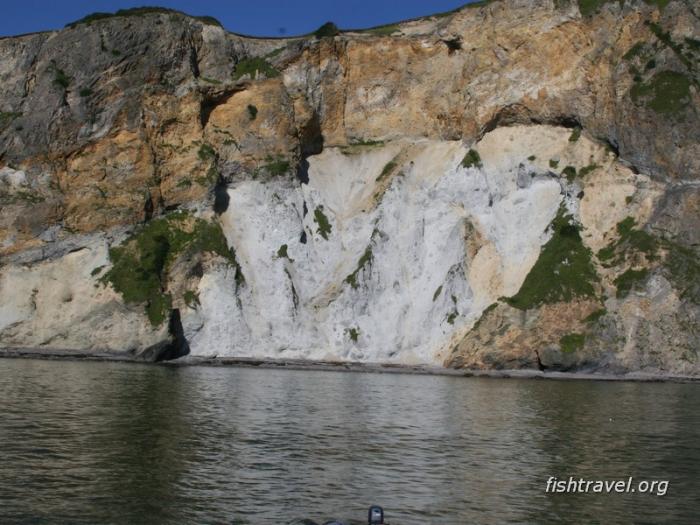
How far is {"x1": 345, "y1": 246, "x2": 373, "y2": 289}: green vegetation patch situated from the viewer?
2451 inches

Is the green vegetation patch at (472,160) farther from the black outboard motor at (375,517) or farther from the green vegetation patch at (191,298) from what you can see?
the black outboard motor at (375,517)

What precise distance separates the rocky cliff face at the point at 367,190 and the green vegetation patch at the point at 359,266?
0.19 meters

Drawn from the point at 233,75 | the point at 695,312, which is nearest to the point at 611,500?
the point at 695,312

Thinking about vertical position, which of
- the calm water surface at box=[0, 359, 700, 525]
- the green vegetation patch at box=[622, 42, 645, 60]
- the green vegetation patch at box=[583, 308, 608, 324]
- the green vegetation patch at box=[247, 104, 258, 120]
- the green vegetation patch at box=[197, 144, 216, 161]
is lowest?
the calm water surface at box=[0, 359, 700, 525]

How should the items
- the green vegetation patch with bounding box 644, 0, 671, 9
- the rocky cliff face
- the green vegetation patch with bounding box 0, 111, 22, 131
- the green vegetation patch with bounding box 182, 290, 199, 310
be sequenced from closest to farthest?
the rocky cliff face, the green vegetation patch with bounding box 182, 290, 199, 310, the green vegetation patch with bounding box 644, 0, 671, 9, the green vegetation patch with bounding box 0, 111, 22, 131

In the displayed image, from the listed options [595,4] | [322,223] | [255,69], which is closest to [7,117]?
[255,69]

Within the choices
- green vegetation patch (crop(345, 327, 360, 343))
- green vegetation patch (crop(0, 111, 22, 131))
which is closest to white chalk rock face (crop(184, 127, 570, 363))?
green vegetation patch (crop(345, 327, 360, 343))

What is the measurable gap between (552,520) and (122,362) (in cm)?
4344

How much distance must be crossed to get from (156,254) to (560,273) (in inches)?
1132

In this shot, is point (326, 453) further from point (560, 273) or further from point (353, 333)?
point (353, 333)

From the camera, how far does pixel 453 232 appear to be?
207 ft

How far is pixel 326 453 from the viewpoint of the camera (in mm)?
23312

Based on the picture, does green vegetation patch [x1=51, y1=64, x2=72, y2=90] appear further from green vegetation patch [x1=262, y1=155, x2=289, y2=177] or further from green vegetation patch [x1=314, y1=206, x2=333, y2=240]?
green vegetation patch [x1=314, y1=206, x2=333, y2=240]

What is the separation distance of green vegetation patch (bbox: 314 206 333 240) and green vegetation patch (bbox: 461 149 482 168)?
1176 centimetres
